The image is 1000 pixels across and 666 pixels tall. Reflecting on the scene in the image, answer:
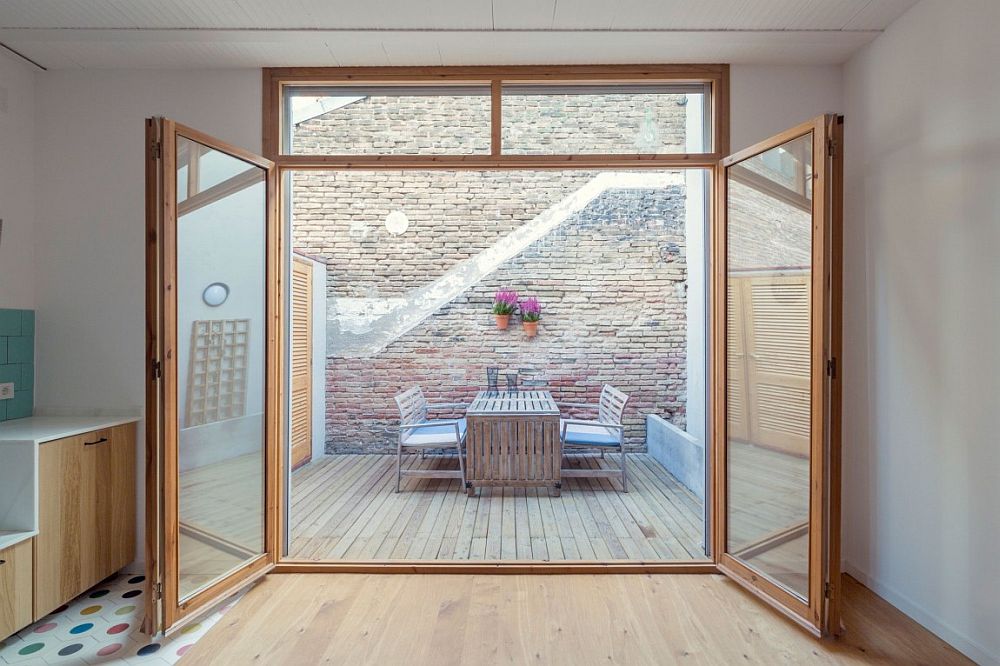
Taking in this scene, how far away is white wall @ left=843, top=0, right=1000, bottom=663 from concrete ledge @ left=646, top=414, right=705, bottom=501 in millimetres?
1456

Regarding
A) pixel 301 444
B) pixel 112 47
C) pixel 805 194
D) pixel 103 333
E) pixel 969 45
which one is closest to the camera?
pixel 969 45

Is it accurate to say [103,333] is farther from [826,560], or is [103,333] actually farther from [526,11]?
[826,560]

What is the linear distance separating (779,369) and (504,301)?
12.5 feet

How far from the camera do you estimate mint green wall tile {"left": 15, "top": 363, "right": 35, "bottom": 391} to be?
2.85 m

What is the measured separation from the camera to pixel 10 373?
9.16ft

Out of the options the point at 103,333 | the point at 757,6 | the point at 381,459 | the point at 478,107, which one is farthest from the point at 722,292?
the point at 381,459

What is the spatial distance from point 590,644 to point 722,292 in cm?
168

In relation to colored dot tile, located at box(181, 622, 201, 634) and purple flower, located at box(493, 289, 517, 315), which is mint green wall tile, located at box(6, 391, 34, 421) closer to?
colored dot tile, located at box(181, 622, 201, 634)

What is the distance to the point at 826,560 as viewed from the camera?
2311 mm

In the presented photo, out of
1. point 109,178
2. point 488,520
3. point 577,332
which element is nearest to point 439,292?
point 577,332

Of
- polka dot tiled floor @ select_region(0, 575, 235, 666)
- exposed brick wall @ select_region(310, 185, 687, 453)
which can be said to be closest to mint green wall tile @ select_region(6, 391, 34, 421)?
polka dot tiled floor @ select_region(0, 575, 235, 666)

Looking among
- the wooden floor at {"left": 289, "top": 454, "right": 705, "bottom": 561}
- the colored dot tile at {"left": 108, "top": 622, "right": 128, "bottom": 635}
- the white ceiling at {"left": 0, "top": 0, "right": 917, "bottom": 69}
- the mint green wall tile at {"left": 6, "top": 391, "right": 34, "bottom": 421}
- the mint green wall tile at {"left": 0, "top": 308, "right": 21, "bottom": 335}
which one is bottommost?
the wooden floor at {"left": 289, "top": 454, "right": 705, "bottom": 561}

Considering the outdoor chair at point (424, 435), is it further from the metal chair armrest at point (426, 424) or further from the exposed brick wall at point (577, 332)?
the exposed brick wall at point (577, 332)

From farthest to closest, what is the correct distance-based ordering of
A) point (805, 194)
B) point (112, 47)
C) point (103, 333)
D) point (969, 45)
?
point (103, 333), point (112, 47), point (805, 194), point (969, 45)
